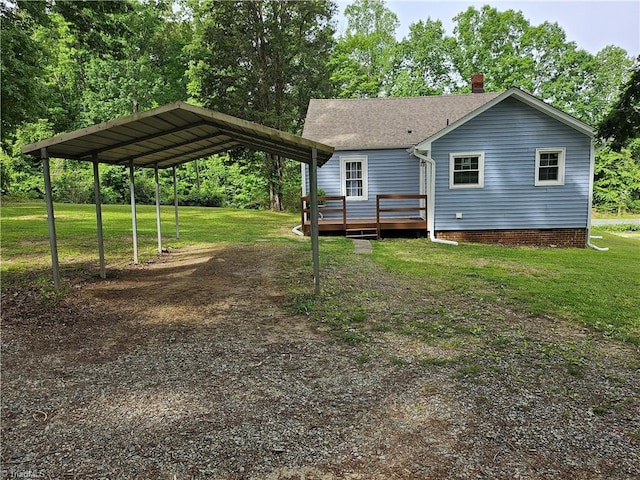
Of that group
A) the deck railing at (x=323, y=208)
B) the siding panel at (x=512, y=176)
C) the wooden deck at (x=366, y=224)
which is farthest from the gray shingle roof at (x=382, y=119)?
the siding panel at (x=512, y=176)

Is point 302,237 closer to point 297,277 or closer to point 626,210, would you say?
point 297,277

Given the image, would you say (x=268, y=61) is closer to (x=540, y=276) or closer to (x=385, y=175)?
(x=385, y=175)

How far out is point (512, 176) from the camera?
12.4 m

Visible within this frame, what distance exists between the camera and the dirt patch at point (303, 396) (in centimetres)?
259

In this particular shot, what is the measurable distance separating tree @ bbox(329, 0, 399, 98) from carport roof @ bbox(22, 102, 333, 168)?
1048 inches

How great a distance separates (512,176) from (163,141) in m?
9.76

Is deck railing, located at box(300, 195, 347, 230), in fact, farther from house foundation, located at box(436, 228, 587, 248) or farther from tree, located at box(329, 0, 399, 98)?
tree, located at box(329, 0, 399, 98)

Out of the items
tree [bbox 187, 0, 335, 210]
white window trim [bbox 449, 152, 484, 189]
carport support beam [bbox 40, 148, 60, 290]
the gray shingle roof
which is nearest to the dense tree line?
tree [bbox 187, 0, 335, 210]

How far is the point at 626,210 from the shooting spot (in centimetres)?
3150

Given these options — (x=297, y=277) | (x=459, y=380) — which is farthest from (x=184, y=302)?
A: (x=459, y=380)

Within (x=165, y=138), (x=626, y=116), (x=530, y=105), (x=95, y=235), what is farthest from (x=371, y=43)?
(x=165, y=138)

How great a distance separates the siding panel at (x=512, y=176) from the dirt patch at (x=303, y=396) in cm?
722

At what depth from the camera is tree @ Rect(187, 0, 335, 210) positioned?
23.8 metres

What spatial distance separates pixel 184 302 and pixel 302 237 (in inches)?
289
